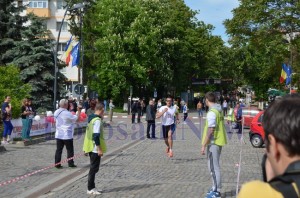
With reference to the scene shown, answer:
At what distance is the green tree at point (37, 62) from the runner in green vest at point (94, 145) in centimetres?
2729

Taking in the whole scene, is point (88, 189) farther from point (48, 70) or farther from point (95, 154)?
point (48, 70)

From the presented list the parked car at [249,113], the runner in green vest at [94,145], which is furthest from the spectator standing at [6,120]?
the parked car at [249,113]

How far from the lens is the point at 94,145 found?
895cm

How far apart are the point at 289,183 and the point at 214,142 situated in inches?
262

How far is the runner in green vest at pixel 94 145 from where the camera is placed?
879 centimetres

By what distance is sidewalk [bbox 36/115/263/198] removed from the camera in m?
8.96

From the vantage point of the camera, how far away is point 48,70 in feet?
120

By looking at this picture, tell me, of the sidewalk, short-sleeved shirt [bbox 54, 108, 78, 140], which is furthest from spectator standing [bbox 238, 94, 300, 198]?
short-sleeved shirt [bbox 54, 108, 78, 140]

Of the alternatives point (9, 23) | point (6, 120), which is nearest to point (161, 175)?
point (6, 120)

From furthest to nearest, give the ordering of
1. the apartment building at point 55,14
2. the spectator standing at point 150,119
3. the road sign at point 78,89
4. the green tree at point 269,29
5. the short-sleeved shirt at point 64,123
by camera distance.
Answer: the apartment building at point 55,14
the road sign at point 78,89
the green tree at point 269,29
the spectator standing at point 150,119
the short-sleeved shirt at point 64,123

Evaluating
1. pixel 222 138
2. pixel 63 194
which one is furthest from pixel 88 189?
pixel 222 138

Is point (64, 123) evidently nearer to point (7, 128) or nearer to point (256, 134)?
point (7, 128)

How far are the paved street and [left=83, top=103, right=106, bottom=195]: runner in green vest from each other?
0.25m

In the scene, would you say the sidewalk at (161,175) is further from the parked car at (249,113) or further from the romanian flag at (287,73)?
the romanian flag at (287,73)
